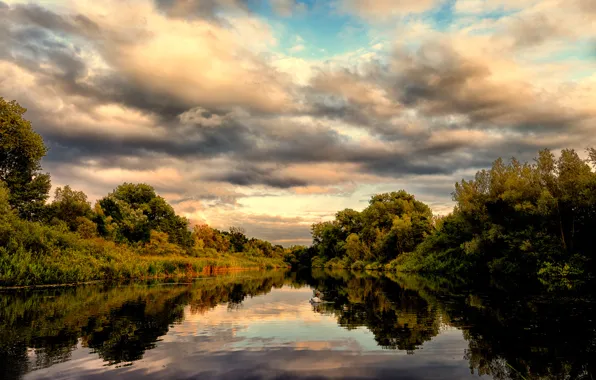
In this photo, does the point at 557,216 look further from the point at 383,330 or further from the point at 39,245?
the point at 39,245

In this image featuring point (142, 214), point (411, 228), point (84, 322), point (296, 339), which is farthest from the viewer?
point (411, 228)

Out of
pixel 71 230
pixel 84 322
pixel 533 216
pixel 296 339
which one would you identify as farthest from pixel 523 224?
pixel 71 230

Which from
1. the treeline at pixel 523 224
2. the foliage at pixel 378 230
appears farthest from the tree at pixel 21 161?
the foliage at pixel 378 230

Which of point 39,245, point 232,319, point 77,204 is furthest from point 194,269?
point 232,319

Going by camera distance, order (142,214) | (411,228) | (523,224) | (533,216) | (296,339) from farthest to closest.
Result: (411,228) → (142,214) → (523,224) → (533,216) → (296,339)

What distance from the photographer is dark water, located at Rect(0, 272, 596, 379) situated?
10.6 m

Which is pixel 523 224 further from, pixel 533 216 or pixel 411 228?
pixel 411 228

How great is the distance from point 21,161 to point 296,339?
51.2 metres

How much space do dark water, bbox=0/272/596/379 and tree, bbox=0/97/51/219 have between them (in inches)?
1215

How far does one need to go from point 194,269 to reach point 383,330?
44.2 meters

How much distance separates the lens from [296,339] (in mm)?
14680

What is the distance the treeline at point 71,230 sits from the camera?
32.7 m

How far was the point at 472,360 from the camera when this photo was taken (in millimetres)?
11633

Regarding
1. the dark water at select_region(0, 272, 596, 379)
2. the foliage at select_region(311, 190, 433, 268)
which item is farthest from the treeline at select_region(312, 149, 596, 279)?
the foliage at select_region(311, 190, 433, 268)
